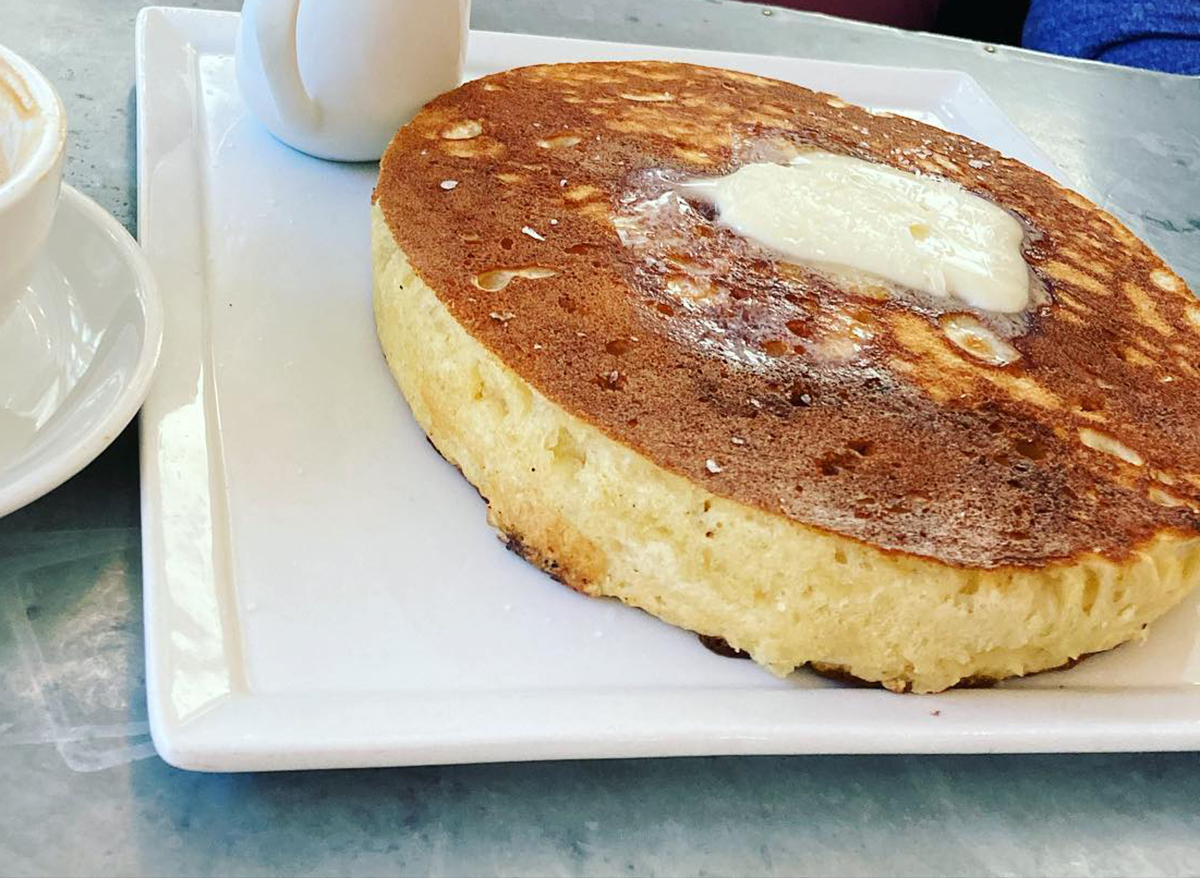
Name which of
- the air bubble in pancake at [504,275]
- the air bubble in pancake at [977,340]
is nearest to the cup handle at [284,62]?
the air bubble in pancake at [504,275]

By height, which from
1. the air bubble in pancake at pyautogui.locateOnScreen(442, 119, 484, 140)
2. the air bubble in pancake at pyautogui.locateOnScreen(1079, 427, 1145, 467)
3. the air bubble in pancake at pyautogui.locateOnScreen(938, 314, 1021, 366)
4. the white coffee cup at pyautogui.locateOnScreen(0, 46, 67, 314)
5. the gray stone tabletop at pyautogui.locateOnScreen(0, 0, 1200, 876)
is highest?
the white coffee cup at pyautogui.locateOnScreen(0, 46, 67, 314)

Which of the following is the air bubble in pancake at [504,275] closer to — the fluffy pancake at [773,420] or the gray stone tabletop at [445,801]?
the fluffy pancake at [773,420]

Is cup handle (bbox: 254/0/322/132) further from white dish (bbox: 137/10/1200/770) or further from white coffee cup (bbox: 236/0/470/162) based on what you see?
white dish (bbox: 137/10/1200/770)

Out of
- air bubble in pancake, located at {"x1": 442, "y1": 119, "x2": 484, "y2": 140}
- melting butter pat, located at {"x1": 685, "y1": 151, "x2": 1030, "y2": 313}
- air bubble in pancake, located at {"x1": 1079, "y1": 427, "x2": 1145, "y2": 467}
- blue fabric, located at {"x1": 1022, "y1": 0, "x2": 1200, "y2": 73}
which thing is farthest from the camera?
blue fabric, located at {"x1": 1022, "y1": 0, "x2": 1200, "y2": 73}

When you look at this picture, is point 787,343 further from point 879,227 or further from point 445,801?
point 445,801

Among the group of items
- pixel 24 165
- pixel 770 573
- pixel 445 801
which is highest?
pixel 24 165

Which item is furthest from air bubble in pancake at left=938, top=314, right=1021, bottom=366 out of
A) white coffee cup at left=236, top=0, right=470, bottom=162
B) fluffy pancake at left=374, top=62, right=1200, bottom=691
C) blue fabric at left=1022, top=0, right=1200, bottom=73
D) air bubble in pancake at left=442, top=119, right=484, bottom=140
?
blue fabric at left=1022, top=0, right=1200, bottom=73

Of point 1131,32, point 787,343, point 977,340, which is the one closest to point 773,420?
point 787,343
